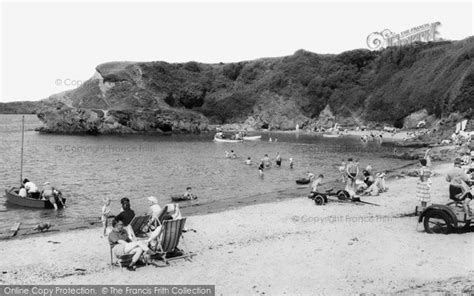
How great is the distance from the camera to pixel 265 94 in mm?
136000

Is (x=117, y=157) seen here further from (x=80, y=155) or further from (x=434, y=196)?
(x=434, y=196)

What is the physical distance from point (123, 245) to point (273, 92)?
126473mm

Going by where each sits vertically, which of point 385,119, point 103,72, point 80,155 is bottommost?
point 80,155

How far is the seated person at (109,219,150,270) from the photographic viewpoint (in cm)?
1146

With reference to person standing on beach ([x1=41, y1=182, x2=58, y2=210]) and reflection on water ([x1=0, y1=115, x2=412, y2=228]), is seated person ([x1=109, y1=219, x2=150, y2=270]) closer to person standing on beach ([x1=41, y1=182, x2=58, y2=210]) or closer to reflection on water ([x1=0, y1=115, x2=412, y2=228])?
reflection on water ([x1=0, y1=115, x2=412, y2=228])

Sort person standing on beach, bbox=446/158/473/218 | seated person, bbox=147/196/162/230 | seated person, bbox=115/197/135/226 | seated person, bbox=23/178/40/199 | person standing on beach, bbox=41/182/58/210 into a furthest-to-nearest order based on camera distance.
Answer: seated person, bbox=23/178/40/199 < person standing on beach, bbox=41/182/58/210 < person standing on beach, bbox=446/158/473/218 < seated person, bbox=115/197/135/226 < seated person, bbox=147/196/162/230

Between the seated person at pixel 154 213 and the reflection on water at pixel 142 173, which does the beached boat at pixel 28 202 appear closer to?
the reflection on water at pixel 142 173

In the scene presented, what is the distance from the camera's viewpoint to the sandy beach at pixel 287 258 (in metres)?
9.89

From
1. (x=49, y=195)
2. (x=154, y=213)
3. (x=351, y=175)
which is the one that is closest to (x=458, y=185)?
(x=351, y=175)

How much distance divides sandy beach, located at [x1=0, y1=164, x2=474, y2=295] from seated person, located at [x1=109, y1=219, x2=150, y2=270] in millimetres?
431

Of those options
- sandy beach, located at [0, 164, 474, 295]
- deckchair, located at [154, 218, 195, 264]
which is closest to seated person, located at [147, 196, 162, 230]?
deckchair, located at [154, 218, 195, 264]

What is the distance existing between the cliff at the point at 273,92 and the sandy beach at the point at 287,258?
70.9m

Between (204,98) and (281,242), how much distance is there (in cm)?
13156

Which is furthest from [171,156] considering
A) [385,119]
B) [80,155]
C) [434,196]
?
[385,119]
